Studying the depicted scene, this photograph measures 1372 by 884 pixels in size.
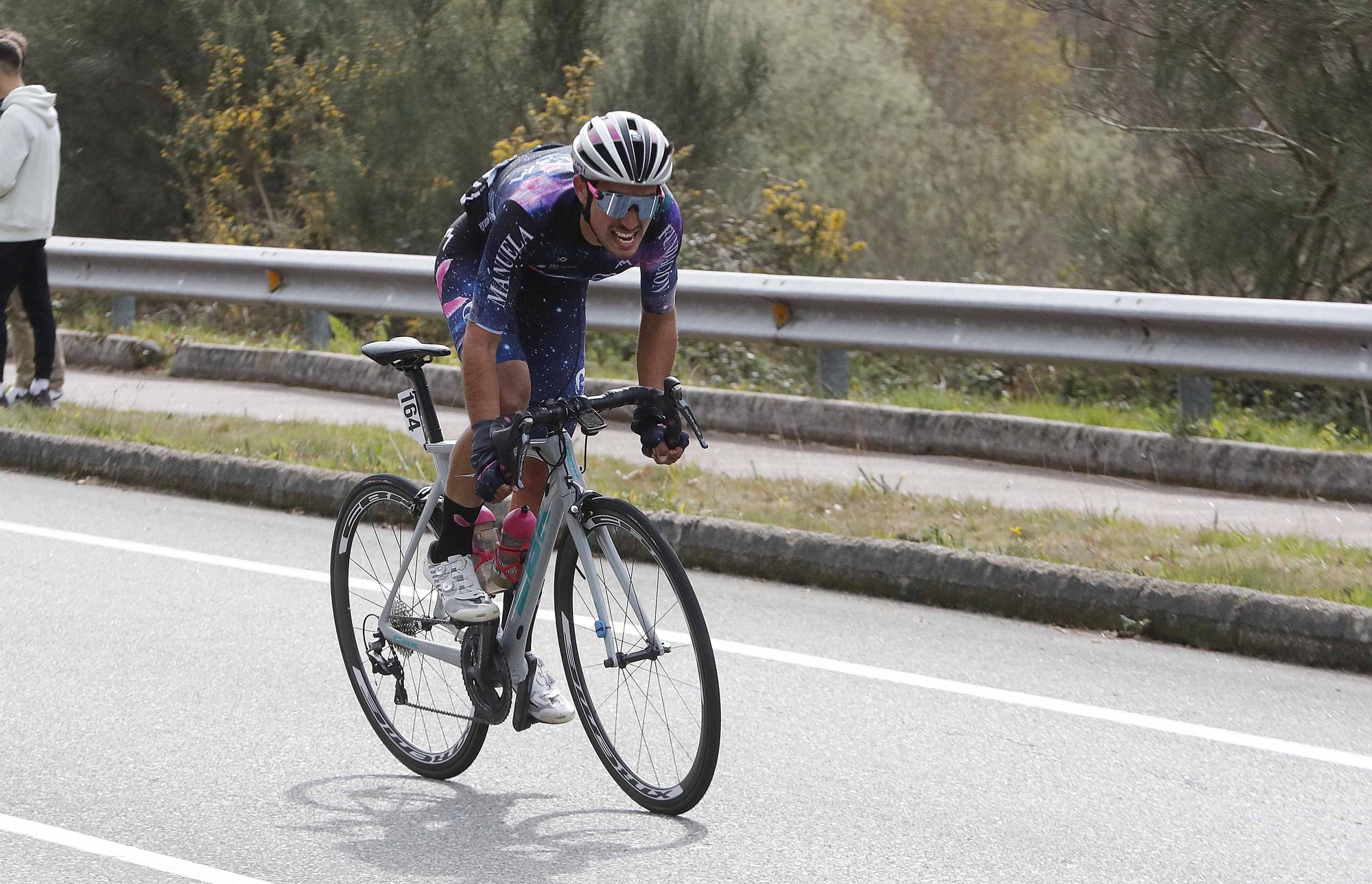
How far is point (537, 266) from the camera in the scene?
15.3 ft

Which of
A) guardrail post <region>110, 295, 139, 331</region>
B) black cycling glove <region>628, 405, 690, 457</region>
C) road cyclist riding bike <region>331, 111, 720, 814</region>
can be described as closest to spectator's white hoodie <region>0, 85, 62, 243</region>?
guardrail post <region>110, 295, 139, 331</region>

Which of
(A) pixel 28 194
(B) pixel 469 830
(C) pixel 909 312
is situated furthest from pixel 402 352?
(A) pixel 28 194

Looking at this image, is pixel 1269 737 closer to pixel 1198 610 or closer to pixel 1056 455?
pixel 1198 610

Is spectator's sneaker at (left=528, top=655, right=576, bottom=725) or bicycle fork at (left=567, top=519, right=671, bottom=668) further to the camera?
spectator's sneaker at (left=528, top=655, right=576, bottom=725)

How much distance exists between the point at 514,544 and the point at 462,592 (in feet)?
0.67

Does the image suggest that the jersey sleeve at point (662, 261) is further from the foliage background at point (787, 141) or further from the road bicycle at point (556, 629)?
the foliage background at point (787, 141)

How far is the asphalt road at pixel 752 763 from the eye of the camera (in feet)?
14.2

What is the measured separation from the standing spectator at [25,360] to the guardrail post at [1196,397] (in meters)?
7.08

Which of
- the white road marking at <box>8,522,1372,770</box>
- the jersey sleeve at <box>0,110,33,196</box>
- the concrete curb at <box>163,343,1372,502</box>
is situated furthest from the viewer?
the jersey sleeve at <box>0,110,33,196</box>

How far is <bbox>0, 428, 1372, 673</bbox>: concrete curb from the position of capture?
624cm

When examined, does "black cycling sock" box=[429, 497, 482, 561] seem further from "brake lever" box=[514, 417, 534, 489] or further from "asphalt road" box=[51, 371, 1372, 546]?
"asphalt road" box=[51, 371, 1372, 546]

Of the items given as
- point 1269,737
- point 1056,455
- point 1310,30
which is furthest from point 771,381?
point 1269,737

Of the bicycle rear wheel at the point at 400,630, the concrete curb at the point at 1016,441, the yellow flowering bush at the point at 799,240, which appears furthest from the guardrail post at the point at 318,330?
the bicycle rear wheel at the point at 400,630

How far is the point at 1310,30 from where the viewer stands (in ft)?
40.3
